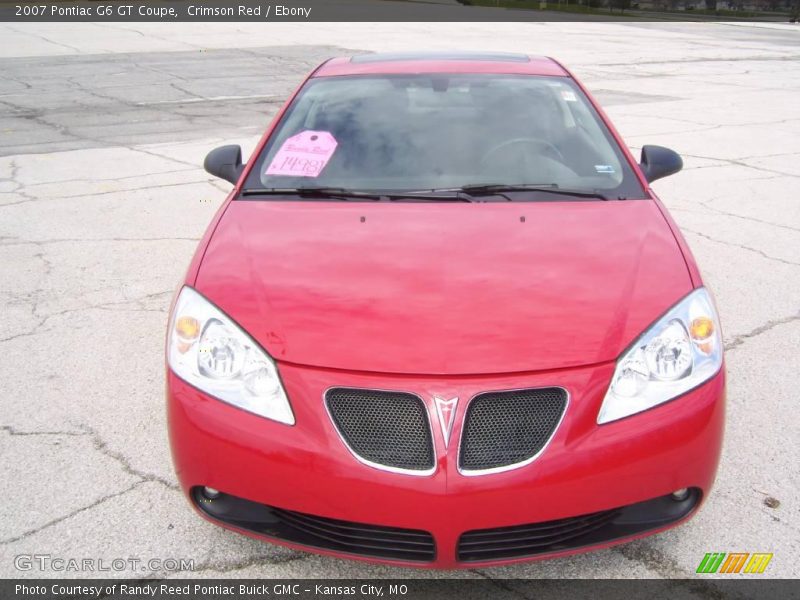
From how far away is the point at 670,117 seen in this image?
11414 mm

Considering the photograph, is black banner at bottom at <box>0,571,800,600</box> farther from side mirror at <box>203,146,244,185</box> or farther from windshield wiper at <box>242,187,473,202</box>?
side mirror at <box>203,146,244,185</box>

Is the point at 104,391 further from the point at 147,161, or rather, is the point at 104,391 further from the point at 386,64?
the point at 147,161

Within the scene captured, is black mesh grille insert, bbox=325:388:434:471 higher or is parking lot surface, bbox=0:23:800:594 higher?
black mesh grille insert, bbox=325:388:434:471

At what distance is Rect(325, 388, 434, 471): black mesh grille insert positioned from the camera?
2223 mm

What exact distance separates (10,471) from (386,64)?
2453mm

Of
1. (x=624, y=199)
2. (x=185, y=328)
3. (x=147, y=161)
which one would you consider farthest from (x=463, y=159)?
(x=147, y=161)

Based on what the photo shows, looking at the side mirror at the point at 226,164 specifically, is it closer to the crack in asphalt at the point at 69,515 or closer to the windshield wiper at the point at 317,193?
the windshield wiper at the point at 317,193

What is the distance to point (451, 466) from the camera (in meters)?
2.19

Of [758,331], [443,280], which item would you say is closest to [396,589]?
[443,280]

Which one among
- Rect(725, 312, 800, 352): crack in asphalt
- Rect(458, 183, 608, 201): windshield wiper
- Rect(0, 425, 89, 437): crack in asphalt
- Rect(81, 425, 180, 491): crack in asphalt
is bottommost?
Rect(0, 425, 89, 437): crack in asphalt

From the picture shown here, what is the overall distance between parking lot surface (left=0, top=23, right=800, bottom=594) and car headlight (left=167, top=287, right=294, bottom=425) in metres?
0.61

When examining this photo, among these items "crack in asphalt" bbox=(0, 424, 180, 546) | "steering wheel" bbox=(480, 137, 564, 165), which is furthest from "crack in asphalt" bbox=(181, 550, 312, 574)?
"steering wheel" bbox=(480, 137, 564, 165)

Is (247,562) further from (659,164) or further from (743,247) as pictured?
(743,247)

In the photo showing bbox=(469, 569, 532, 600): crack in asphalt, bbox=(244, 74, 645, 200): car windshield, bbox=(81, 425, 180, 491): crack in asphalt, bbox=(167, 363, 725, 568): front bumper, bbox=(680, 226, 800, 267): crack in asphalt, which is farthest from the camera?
bbox=(680, 226, 800, 267): crack in asphalt
